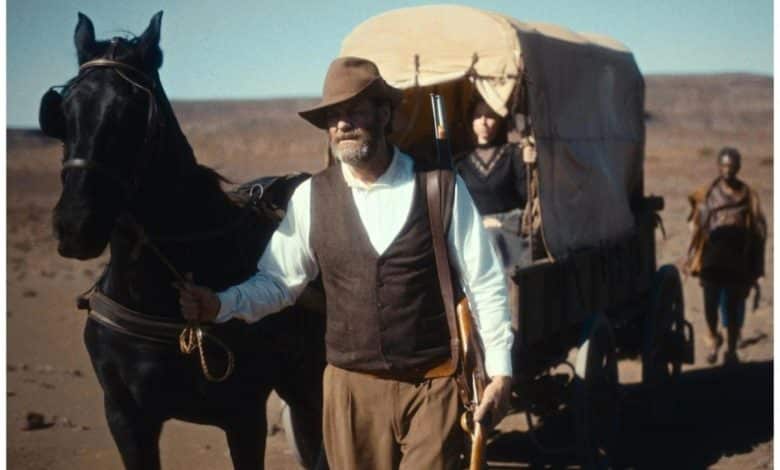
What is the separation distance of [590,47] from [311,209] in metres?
3.93

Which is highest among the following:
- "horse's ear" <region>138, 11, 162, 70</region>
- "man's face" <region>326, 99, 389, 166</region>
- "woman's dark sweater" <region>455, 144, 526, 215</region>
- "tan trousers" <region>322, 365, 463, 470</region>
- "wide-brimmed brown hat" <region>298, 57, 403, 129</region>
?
"horse's ear" <region>138, 11, 162, 70</region>

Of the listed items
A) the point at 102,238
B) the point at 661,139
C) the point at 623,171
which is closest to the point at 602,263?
the point at 623,171

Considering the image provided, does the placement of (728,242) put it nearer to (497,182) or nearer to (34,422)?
(497,182)

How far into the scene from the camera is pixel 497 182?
6277mm

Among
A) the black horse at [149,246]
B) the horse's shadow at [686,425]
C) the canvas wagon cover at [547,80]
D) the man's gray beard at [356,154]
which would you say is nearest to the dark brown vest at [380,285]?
the man's gray beard at [356,154]

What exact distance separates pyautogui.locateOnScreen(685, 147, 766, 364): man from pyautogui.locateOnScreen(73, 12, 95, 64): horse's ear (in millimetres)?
5669

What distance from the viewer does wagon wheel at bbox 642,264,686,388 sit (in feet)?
24.7

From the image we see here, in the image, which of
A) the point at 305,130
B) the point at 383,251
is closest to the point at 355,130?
A: the point at 383,251

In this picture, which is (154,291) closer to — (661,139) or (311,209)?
(311,209)

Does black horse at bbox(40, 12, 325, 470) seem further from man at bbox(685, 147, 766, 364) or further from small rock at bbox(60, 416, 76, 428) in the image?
man at bbox(685, 147, 766, 364)

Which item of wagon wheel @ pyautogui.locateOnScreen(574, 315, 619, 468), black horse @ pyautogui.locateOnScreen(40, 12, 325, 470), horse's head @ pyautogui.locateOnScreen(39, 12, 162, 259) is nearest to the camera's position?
horse's head @ pyautogui.locateOnScreen(39, 12, 162, 259)

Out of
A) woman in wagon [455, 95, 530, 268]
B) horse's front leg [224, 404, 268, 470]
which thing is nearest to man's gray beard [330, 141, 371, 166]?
horse's front leg [224, 404, 268, 470]

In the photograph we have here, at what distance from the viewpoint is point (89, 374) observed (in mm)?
8562

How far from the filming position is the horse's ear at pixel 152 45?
3756 mm
